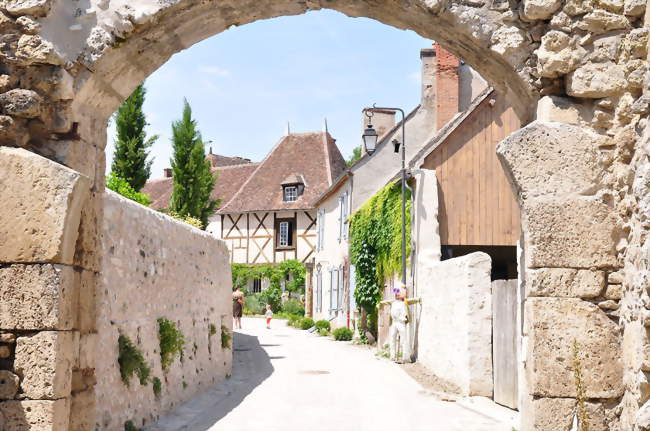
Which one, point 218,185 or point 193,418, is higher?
point 218,185

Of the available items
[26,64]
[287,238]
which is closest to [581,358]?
[26,64]

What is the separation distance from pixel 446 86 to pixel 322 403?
10179 mm

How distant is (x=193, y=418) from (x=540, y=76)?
5.11m

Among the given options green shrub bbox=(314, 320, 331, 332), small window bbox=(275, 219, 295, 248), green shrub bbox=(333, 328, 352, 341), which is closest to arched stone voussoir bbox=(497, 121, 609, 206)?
green shrub bbox=(333, 328, 352, 341)

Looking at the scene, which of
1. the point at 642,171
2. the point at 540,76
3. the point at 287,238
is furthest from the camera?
the point at 287,238

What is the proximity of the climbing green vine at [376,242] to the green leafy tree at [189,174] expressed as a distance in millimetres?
8533

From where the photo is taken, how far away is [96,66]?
4520 millimetres

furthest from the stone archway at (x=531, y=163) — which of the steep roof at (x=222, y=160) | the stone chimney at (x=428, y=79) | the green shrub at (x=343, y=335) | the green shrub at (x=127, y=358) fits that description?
the steep roof at (x=222, y=160)

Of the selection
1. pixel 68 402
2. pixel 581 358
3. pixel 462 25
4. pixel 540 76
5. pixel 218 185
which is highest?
pixel 218 185

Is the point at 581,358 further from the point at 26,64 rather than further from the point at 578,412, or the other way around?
the point at 26,64

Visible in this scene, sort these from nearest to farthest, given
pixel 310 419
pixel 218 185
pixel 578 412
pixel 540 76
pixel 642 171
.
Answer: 1. pixel 642 171
2. pixel 578 412
3. pixel 540 76
4. pixel 310 419
5. pixel 218 185

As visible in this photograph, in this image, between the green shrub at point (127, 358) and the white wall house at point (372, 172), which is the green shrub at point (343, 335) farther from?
the green shrub at point (127, 358)

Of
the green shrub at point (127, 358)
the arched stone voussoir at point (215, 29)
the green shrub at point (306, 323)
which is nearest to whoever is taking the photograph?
the arched stone voussoir at point (215, 29)

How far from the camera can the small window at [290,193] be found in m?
30.1
